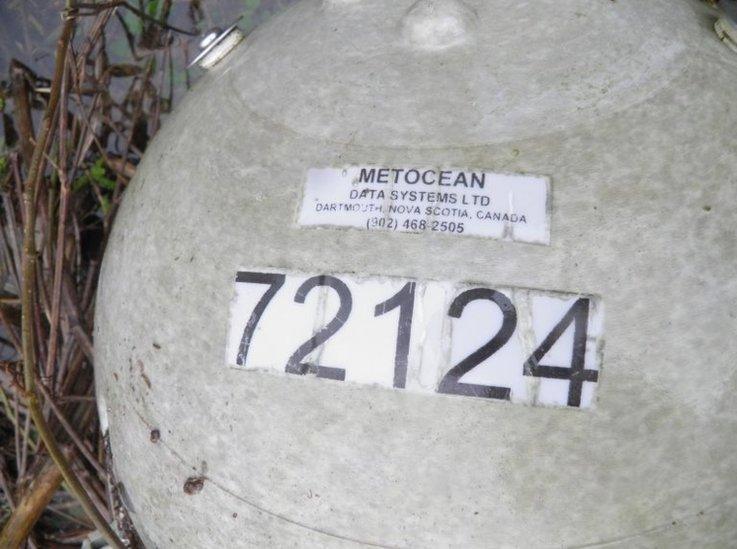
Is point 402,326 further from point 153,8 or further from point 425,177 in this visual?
point 153,8

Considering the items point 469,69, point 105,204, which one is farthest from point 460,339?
point 105,204

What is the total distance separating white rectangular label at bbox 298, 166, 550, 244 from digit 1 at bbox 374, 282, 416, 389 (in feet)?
0.31

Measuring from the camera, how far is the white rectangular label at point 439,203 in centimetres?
109

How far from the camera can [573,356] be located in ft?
3.50

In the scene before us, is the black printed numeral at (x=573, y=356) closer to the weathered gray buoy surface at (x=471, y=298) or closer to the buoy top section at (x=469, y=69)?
the weathered gray buoy surface at (x=471, y=298)

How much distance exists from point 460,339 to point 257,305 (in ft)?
1.01

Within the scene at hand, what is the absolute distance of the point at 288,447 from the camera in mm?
1143

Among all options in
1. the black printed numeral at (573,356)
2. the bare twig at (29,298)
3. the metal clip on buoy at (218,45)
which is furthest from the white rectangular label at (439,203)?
the bare twig at (29,298)

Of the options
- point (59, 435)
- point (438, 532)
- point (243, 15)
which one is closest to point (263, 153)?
point (438, 532)

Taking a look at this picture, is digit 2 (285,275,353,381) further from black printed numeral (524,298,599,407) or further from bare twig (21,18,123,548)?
bare twig (21,18,123,548)

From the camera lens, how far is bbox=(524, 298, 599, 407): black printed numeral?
1064 millimetres

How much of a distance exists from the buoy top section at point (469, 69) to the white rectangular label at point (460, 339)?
0.24 m

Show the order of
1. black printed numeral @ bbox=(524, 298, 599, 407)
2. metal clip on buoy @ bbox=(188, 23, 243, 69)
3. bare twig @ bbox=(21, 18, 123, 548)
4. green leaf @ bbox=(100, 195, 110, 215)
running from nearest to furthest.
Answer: black printed numeral @ bbox=(524, 298, 599, 407) → metal clip on buoy @ bbox=(188, 23, 243, 69) → bare twig @ bbox=(21, 18, 123, 548) → green leaf @ bbox=(100, 195, 110, 215)

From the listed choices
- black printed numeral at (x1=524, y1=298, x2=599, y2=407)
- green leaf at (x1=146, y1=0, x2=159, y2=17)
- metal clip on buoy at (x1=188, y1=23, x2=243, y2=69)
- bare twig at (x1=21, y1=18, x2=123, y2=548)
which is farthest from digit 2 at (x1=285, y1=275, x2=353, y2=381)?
green leaf at (x1=146, y1=0, x2=159, y2=17)
